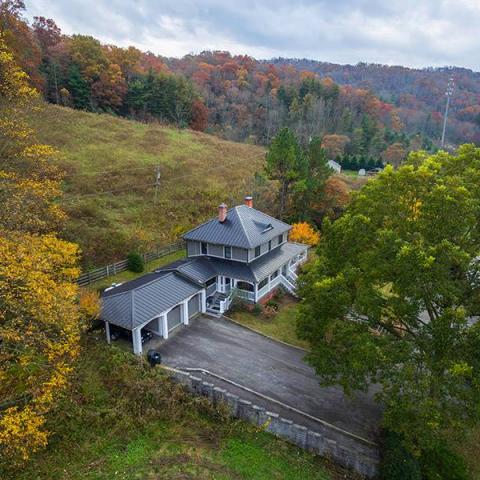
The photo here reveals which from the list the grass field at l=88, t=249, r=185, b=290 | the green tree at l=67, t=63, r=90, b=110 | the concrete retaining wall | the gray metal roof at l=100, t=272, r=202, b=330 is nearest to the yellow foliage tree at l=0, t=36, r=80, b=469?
the gray metal roof at l=100, t=272, r=202, b=330

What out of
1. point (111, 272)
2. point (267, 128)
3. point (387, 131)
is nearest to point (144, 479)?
point (111, 272)

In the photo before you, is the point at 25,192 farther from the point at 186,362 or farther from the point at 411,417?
the point at 411,417

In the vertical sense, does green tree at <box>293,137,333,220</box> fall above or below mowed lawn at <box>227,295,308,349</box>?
above

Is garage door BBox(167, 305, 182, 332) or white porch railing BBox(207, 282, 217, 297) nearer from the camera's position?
garage door BBox(167, 305, 182, 332)

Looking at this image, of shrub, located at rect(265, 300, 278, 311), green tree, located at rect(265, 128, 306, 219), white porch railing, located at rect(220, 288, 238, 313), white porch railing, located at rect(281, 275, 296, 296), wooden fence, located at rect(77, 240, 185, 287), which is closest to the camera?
white porch railing, located at rect(220, 288, 238, 313)

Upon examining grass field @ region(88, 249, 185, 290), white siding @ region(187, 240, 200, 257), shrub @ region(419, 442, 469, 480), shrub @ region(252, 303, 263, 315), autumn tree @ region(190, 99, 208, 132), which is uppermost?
autumn tree @ region(190, 99, 208, 132)

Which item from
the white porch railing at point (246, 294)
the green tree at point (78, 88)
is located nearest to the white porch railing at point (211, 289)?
the white porch railing at point (246, 294)

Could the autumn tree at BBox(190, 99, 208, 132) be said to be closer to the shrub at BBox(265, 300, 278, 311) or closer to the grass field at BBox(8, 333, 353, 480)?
the shrub at BBox(265, 300, 278, 311)

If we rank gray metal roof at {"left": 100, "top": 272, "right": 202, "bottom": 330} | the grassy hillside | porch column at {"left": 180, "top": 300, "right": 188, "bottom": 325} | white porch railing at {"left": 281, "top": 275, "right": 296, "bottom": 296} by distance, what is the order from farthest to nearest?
the grassy hillside → white porch railing at {"left": 281, "top": 275, "right": 296, "bottom": 296} → porch column at {"left": 180, "top": 300, "right": 188, "bottom": 325} → gray metal roof at {"left": 100, "top": 272, "right": 202, "bottom": 330}
